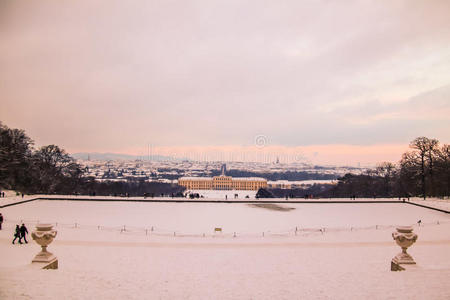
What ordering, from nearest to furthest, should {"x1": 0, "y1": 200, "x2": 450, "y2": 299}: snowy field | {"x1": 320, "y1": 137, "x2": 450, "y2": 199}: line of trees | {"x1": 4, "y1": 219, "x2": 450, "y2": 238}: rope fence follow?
{"x1": 0, "y1": 200, "x2": 450, "y2": 299}: snowy field → {"x1": 4, "y1": 219, "x2": 450, "y2": 238}: rope fence → {"x1": 320, "y1": 137, "x2": 450, "y2": 199}: line of trees

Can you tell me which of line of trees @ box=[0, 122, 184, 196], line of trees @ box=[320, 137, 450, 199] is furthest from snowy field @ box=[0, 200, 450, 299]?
line of trees @ box=[320, 137, 450, 199]

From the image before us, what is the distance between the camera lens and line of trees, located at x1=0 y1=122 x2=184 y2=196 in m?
42.0

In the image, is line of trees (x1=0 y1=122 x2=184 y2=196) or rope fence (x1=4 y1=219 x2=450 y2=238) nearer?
rope fence (x1=4 y1=219 x2=450 y2=238)

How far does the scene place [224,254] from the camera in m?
15.5

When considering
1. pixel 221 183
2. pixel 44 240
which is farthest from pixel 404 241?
pixel 221 183

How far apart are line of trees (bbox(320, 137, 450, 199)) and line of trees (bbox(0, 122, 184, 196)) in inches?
1612

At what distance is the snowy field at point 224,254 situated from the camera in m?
8.61

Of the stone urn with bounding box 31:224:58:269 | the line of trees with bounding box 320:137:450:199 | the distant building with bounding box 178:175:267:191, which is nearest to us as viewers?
the stone urn with bounding box 31:224:58:269

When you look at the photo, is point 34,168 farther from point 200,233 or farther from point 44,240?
point 44,240

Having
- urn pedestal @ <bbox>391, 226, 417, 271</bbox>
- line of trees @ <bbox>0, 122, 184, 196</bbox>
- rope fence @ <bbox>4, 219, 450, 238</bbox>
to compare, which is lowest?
rope fence @ <bbox>4, 219, 450, 238</bbox>

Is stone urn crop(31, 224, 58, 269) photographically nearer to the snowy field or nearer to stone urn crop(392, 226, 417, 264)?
the snowy field

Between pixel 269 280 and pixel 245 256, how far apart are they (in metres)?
5.39

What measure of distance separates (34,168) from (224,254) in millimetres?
43406

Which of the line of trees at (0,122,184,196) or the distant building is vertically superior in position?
the line of trees at (0,122,184,196)
